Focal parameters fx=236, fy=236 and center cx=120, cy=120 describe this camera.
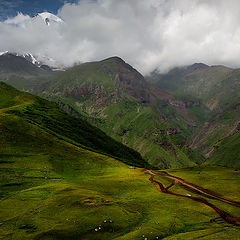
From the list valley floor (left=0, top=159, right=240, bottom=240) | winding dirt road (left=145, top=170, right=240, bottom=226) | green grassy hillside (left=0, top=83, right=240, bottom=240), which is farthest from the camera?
winding dirt road (left=145, top=170, right=240, bottom=226)

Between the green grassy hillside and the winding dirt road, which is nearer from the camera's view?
the green grassy hillside

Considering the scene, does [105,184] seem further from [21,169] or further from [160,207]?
[21,169]

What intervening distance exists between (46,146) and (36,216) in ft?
295

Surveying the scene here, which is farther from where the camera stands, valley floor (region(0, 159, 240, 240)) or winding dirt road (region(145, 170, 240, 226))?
winding dirt road (region(145, 170, 240, 226))

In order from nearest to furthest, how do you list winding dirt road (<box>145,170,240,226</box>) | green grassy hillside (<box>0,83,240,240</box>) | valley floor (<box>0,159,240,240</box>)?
valley floor (<box>0,159,240,240</box>) < green grassy hillside (<box>0,83,240,240</box>) < winding dirt road (<box>145,170,240,226</box>)

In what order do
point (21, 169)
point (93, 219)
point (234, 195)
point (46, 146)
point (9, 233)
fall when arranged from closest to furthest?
point (9, 233) → point (93, 219) → point (234, 195) → point (21, 169) → point (46, 146)

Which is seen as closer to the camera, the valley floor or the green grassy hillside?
the valley floor

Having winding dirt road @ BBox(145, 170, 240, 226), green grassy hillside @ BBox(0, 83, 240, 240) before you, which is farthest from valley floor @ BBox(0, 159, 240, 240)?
winding dirt road @ BBox(145, 170, 240, 226)

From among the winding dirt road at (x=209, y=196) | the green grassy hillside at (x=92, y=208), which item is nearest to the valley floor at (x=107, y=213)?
the green grassy hillside at (x=92, y=208)

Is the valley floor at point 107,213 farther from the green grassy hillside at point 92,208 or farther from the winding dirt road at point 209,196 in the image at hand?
the winding dirt road at point 209,196

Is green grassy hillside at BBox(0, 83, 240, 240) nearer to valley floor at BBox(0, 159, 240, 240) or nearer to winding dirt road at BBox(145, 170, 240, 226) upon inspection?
valley floor at BBox(0, 159, 240, 240)

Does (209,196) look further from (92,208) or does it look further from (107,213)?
(92,208)

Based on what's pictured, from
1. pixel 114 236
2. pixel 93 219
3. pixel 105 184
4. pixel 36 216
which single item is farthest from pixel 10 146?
pixel 114 236

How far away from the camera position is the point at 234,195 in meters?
94.4
